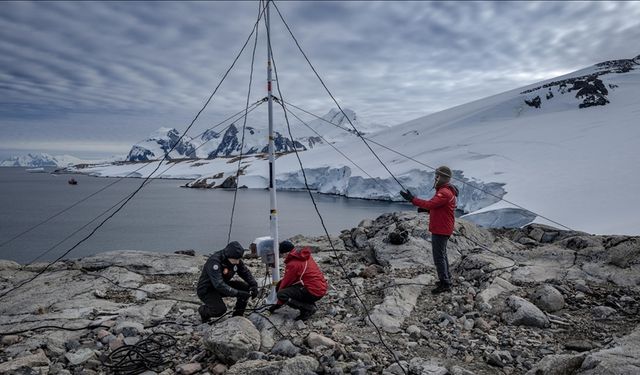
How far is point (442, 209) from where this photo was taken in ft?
20.6

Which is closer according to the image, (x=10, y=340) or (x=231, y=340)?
(x=231, y=340)

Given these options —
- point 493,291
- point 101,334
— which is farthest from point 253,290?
point 493,291

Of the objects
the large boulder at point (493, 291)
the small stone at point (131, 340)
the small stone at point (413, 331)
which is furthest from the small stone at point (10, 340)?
the large boulder at point (493, 291)

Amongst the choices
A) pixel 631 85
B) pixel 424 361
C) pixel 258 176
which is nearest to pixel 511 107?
pixel 631 85

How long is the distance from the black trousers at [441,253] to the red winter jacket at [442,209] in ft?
0.37

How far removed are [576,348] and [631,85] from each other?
64990mm

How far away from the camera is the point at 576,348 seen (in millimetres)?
4645

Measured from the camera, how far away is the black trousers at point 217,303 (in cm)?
568

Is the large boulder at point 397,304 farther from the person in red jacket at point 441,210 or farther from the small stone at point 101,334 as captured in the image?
the small stone at point 101,334

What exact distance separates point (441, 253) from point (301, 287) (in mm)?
2410

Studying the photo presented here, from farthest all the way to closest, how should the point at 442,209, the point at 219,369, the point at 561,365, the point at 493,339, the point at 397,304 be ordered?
the point at 442,209 < the point at 397,304 < the point at 493,339 < the point at 219,369 < the point at 561,365

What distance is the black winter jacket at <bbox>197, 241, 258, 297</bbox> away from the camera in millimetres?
5453

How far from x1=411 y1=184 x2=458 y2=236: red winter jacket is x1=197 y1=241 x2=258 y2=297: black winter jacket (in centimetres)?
289

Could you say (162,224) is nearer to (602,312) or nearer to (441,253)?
(441,253)
